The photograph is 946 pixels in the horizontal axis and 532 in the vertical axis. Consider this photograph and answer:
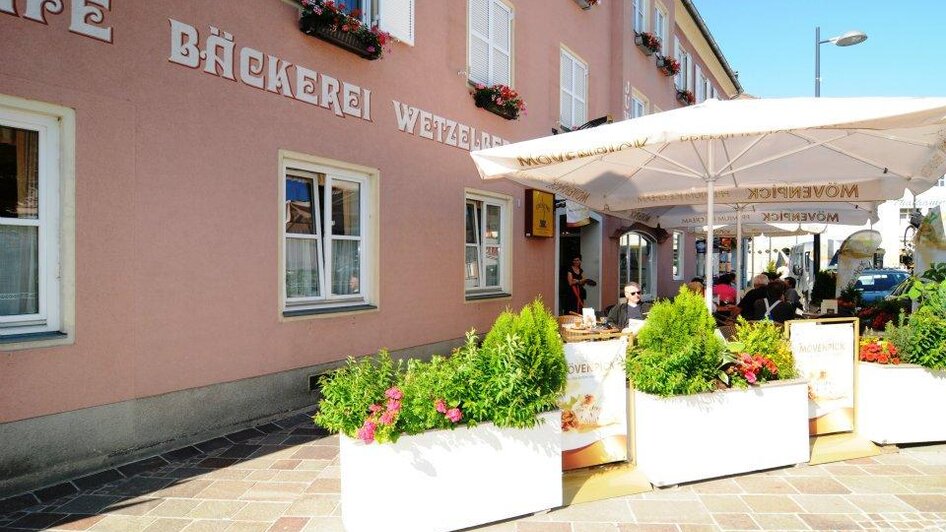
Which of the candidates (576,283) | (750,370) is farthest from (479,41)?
(750,370)

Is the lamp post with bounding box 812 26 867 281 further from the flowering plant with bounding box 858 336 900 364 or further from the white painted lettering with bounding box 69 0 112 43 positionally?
the white painted lettering with bounding box 69 0 112 43

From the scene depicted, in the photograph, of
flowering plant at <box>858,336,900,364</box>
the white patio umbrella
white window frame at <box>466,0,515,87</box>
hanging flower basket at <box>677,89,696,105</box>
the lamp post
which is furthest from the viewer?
hanging flower basket at <box>677,89,696,105</box>

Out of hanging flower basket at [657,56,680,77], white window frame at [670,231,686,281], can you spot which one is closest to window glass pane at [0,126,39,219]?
hanging flower basket at [657,56,680,77]

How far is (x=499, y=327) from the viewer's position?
373 centimetres

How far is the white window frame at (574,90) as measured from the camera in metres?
11.3

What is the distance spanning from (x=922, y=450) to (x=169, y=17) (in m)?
7.32

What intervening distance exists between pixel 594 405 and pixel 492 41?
6809 millimetres

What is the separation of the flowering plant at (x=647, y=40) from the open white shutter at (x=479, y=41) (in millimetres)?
6751

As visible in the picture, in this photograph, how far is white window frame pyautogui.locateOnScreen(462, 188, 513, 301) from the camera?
9117 millimetres

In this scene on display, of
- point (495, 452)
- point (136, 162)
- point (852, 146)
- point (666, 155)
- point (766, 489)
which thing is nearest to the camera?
point (495, 452)

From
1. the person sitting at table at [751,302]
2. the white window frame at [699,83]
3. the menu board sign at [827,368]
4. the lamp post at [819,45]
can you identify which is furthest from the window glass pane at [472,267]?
the white window frame at [699,83]

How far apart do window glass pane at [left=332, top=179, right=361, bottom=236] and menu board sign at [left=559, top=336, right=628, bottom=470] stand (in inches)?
144

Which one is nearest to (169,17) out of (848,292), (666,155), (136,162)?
(136,162)

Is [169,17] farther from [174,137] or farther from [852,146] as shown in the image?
[852,146]
